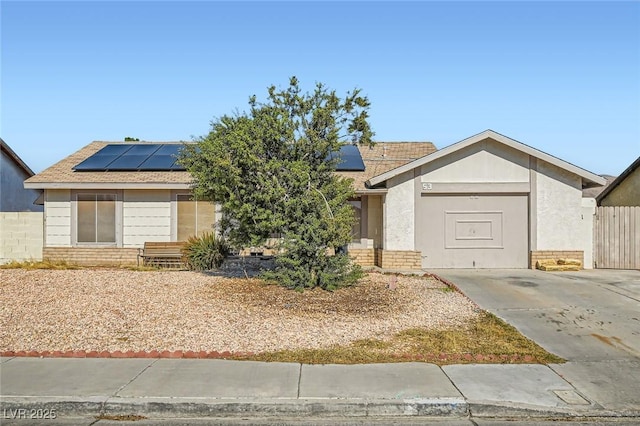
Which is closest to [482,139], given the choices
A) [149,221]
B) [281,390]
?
[149,221]

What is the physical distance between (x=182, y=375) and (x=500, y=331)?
5.21 metres

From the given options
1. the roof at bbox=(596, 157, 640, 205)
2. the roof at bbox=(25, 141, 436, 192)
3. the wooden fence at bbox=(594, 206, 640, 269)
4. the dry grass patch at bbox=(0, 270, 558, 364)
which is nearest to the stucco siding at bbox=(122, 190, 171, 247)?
the roof at bbox=(25, 141, 436, 192)

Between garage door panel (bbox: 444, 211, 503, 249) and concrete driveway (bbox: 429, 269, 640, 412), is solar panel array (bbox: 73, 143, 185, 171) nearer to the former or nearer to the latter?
garage door panel (bbox: 444, 211, 503, 249)

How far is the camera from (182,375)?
6.69 meters

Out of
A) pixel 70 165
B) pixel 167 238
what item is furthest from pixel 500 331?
pixel 70 165

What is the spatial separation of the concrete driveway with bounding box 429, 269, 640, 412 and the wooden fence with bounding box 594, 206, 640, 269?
27.3 inches

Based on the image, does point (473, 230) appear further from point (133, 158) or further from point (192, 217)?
point (133, 158)

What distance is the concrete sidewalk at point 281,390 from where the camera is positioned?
5797 millimetres

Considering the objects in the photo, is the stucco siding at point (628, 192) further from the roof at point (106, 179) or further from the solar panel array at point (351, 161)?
the roof at point (106, 179)

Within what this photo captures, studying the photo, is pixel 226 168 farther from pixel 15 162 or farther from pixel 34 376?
pixel 15 162

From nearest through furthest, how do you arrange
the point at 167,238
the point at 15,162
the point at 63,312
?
the point at 63,312
the point at 167,238
the point at 15,162

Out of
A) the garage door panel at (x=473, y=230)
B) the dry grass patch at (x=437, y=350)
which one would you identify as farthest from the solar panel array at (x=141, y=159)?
the dry grass patch at (x=437, y=350)

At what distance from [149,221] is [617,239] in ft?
47.5

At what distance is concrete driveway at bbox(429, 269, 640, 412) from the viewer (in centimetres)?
682
